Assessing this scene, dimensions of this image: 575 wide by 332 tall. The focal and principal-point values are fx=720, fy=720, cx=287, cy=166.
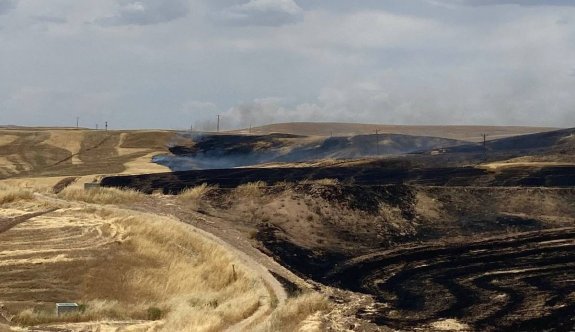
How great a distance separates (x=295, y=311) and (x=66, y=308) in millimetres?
8682

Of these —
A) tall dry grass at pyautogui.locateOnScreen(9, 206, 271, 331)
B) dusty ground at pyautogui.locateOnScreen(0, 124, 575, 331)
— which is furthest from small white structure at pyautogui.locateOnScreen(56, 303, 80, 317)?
dusty ground at pyautogui.locateOnScreen(0, 124, 575, 331)

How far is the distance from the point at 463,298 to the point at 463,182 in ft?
117

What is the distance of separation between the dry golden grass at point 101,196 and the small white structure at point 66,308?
70.1 ft

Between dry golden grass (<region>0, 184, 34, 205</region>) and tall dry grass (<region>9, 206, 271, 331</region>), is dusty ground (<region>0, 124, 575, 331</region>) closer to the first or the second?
tall dry grass (<region>9, 206, 271, 331</region>)

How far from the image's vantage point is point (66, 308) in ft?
89.5

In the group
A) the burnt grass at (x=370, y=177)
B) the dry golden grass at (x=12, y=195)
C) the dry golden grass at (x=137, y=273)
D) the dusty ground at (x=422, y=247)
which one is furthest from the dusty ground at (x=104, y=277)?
the burnt grass at (x=370, y=177)

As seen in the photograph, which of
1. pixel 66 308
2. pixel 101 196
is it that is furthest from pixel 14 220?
pixel 66 308

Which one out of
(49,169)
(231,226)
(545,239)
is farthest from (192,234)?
(49,169)

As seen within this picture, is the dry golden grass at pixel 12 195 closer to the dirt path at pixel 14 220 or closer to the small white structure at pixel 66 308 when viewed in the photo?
the dirt path at pixel 14 220

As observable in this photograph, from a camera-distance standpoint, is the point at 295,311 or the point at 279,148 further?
the point at 279,148

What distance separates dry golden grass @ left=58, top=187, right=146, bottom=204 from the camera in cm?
4881

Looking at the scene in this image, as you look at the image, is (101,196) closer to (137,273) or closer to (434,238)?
(137,273)

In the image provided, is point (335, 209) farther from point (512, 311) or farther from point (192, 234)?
point (512, 311)

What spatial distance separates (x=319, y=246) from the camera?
145 feet
